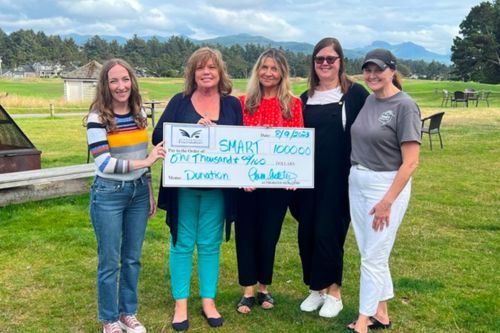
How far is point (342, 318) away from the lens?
413cm

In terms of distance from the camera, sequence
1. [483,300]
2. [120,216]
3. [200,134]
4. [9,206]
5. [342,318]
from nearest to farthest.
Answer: [120,216]
[200,134]
[342,318]
[483,300]
[9,206]

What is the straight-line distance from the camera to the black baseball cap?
11.2 feet

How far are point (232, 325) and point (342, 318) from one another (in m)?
0.86

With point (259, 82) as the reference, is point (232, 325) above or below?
below

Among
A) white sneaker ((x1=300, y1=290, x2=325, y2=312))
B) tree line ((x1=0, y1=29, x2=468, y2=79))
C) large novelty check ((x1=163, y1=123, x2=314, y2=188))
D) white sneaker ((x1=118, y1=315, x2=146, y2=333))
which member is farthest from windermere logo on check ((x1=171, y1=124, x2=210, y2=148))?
tree line ((x1=0, y1=29, x2=468, y2=79))

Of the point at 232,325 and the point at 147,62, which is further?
the point at 147,62

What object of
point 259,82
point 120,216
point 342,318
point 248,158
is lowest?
point 342,318

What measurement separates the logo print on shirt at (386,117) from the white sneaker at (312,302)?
159 cm

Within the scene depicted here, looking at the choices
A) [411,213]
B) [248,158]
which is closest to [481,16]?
[411,213]

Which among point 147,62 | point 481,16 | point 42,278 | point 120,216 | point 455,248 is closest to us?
point 120,216

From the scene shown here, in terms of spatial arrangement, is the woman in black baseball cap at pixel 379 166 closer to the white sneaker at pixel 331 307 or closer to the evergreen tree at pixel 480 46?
the white sneaker at pixel 331 307

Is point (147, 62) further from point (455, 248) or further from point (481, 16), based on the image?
point (455, 248)

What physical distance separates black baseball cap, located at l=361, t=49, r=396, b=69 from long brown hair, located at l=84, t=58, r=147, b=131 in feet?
4.96

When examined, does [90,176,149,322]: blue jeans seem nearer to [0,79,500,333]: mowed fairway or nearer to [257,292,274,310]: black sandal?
[0,79,500,333]: mowed fairway
